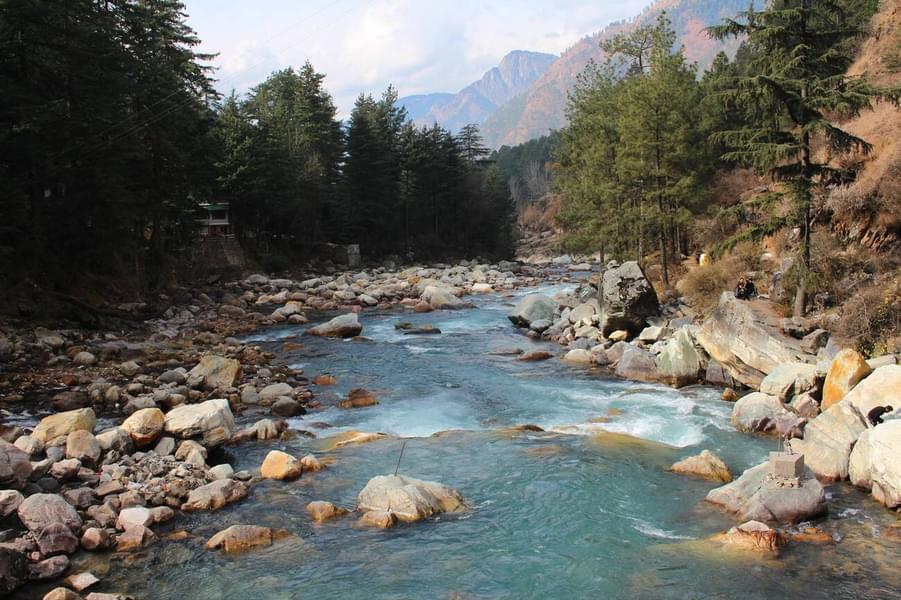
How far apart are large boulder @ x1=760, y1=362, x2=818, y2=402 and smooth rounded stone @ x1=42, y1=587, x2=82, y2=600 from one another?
13.0 m

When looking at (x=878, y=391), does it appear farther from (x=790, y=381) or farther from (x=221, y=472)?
(x=221, y=472)

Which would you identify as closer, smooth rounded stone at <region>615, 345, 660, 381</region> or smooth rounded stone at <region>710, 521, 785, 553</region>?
smooth rounded stone at <region>710, 521, 785, 553</region>

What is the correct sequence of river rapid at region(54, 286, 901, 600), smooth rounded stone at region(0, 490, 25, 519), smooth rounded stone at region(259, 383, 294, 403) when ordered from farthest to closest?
smooth rounded stone at region(259, 383, 294, 403)
smooth rounded stone at region(0, 490, 25, 519)
river rapid at region(54, 286, 901, 600)

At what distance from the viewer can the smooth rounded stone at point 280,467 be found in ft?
37.7

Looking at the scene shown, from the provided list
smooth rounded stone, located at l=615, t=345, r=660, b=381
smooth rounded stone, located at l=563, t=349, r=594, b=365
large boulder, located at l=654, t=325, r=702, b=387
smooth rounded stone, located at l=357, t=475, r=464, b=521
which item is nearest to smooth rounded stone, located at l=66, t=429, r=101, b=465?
smooth rounded stone, located at l=357, t=475, r=464, b=521

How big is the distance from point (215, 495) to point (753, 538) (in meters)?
7.73

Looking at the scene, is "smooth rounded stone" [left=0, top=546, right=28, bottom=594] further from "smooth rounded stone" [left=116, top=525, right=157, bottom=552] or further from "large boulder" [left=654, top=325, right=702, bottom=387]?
"large boulder" [left=654, top=325, right=702, bottom=387]

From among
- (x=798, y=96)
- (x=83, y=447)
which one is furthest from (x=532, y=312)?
(x=83, y=447)

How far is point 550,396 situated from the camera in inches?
669

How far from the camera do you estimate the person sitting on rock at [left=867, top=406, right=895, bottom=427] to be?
11.3 metres

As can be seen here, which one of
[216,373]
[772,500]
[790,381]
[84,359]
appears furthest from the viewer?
[84,359]

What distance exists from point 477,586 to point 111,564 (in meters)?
4.65

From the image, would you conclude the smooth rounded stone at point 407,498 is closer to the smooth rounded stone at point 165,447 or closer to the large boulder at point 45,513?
the smooth rounded stone at point 165,447

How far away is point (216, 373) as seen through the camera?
17266 millimetres
